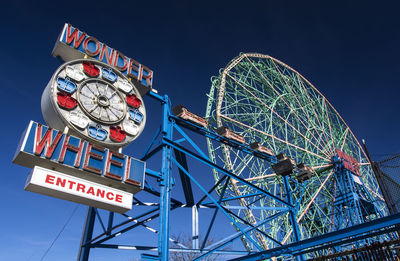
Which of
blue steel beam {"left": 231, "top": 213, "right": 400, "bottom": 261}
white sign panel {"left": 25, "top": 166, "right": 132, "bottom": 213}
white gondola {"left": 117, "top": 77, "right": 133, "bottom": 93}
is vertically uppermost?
white gondola {"left": 117, "top": 77, "right": 133, "bottom": 93}

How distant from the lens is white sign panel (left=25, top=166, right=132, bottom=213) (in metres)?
9.42

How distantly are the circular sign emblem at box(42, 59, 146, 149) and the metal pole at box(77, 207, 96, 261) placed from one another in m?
3.97

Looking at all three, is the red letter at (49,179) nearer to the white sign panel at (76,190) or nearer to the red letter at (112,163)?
the white sign panel at (76,190)

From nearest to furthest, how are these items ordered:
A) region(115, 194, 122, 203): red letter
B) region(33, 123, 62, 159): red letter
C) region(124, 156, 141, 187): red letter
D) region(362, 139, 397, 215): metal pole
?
region(33, 123, 62, 159): red letter → region(115, 194, 122, 203): red letter → region(124, 156, 141, 187): red letter → region(362, 139, 397, 215): metal pole

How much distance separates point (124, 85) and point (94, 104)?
204cm

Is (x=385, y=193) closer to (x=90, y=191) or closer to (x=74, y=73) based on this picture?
(x=90, y=191)

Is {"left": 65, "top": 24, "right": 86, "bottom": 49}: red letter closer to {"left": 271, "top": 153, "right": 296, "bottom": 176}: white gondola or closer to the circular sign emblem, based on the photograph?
the circular sign emblem

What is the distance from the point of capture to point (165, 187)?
12453 mm

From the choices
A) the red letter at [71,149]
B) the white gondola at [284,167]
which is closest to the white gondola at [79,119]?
the red letter at [71,149]

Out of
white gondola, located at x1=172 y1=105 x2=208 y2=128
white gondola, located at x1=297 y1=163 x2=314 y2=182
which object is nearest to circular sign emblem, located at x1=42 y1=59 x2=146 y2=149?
white gondola, located at x1=172 y1=105 x2=208 y2=128

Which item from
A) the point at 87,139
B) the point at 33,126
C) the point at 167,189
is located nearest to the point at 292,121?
the point at 167,189

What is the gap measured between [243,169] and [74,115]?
14620mm

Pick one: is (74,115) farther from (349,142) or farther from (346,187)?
(349,142)

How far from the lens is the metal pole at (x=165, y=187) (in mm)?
11023
